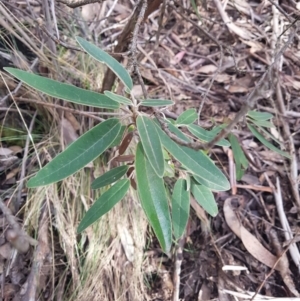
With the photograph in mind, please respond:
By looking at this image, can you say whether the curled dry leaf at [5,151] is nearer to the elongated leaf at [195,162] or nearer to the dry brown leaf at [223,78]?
the elongated leaf at [195,162]

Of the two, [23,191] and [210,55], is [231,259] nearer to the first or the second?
[23,191]

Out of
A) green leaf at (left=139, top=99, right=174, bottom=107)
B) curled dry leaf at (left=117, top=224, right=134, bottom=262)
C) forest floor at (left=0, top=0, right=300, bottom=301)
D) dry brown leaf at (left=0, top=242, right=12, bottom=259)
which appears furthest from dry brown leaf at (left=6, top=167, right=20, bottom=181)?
green leaf at (left=139, top=99, right=174, bottom=107)

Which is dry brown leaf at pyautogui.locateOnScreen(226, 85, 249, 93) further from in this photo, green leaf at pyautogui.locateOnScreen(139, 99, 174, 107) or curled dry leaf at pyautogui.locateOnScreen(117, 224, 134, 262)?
green leaf at pyautogui.locateOnScreen(139, 99, 174, 107)

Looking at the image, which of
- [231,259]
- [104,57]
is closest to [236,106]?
[231,259]

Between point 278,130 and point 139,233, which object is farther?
point 278,130

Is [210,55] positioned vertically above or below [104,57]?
below

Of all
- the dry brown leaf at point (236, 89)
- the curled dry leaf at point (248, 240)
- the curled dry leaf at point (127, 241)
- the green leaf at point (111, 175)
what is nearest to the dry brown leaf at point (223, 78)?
the dry brown leaf at point (236, 89)
